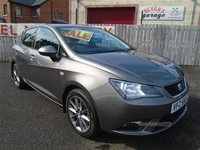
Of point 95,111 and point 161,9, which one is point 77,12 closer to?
point 161,9

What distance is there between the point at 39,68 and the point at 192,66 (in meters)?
6.06

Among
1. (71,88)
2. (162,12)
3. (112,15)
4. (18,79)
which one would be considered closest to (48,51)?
(71,88)

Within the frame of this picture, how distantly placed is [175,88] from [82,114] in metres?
1.26

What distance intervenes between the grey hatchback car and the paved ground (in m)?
0.22

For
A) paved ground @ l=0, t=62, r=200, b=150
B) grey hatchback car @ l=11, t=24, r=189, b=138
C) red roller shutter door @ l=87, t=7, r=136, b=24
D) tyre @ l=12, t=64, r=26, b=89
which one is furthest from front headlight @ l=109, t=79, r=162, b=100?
red roller shutter door @ l=87, t=7, r=136, b=24

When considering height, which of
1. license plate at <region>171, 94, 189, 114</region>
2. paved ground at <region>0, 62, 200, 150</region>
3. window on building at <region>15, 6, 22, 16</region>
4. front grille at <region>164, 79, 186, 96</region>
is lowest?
paved ground at <region>0, 62, 200, 150</region>

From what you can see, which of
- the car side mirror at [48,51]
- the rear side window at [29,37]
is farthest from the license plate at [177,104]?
the rear side window at [29,37]

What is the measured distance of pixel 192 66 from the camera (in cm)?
703

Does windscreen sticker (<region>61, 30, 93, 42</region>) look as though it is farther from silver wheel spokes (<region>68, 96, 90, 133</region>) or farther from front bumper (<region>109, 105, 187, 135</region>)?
front bumper (<region>109, 105, 187, 135</region>)

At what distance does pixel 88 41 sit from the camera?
302cm

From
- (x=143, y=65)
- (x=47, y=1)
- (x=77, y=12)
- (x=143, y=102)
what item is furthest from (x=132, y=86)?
(x=47, y=1)

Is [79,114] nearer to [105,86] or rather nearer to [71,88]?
[71,88]

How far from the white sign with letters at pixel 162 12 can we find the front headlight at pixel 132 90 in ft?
34.8

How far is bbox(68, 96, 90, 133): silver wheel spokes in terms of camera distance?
2.40 metres
